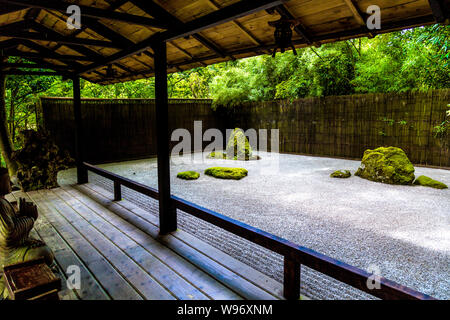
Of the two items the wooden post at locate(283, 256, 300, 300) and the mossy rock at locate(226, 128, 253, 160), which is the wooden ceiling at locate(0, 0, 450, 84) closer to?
the wooden post at locate(283, 256, 300, 300)

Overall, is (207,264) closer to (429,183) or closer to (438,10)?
(438,10)

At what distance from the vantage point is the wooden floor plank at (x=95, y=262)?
1.82m

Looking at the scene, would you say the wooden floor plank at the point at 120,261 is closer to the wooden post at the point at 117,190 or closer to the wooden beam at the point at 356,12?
the wooden post at the point at 117,190

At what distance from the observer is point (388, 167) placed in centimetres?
520

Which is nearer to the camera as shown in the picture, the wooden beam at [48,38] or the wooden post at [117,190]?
the wooden beam at [48,38]

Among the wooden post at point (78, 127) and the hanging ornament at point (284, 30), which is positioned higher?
the hanging ornament at point (284, 30)

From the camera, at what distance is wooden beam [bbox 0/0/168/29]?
181cm

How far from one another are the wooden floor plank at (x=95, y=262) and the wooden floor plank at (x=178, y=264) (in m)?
0.35

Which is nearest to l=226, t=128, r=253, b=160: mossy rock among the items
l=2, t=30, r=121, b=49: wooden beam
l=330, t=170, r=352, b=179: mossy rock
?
l=330, t=170, r=352, b=179: mossy rock

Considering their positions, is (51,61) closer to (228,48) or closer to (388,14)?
(228,48)

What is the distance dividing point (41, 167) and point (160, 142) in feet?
10.2

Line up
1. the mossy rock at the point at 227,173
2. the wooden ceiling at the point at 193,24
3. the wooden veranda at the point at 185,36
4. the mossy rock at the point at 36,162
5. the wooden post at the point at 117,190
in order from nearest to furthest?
the wooden veranda at the point at 185,36
the wooden ceiling at the point at 193,24
the wooden post at the point at 117,190
the mossy rock at the point at 36,162
the mossy rock at the point at 227,173

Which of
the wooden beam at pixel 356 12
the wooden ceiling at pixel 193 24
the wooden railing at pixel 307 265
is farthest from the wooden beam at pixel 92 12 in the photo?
the wooden railing at pixel 307 265

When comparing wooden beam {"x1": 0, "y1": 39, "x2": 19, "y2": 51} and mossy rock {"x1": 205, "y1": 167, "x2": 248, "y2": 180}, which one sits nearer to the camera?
wooden beam {"x1": 0, "y1": 39, "x2": 19, "y2": 51}
